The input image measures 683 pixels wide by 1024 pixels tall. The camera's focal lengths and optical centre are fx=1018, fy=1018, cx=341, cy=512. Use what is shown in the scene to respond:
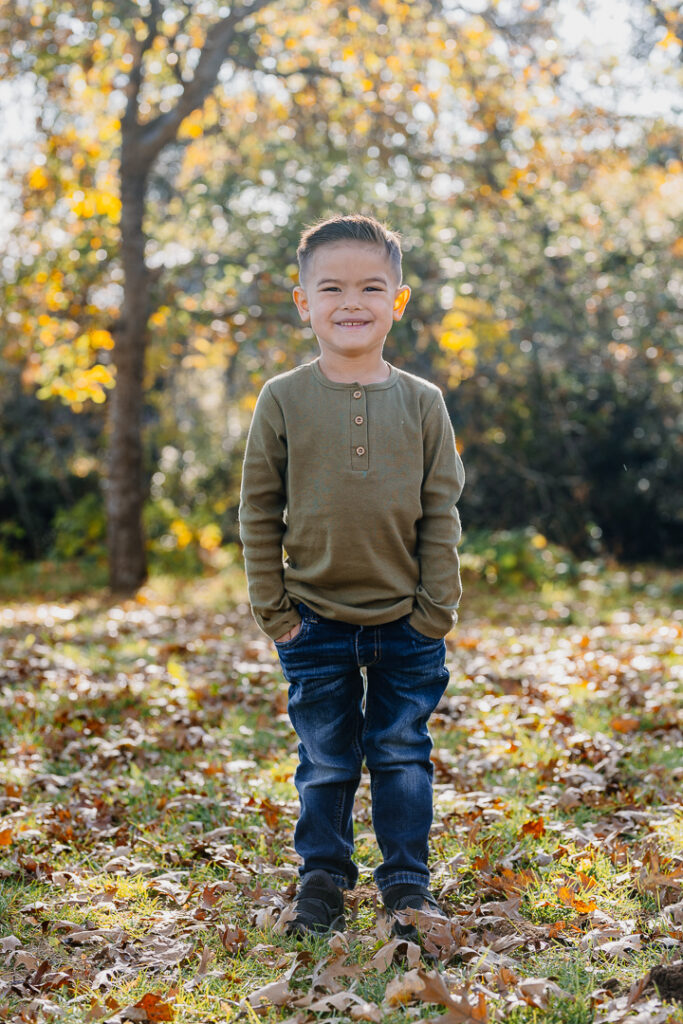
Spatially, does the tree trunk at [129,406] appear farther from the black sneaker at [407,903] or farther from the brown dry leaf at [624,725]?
the black sneaker at [407,903]

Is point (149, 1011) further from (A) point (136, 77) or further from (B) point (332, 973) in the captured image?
(A) point (136, 77)

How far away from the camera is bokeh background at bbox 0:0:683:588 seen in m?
10.9

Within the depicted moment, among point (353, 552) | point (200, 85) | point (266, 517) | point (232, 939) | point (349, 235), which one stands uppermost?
point (200, 85)

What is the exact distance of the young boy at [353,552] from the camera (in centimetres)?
301

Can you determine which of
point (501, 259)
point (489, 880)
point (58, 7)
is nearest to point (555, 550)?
point (501, 259)

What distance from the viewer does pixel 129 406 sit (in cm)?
1215

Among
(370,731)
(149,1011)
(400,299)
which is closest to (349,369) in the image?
(400,299)

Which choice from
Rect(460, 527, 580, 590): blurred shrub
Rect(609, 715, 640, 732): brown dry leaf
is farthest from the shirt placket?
Rect(460, 527, 580, 590): blurred shrub

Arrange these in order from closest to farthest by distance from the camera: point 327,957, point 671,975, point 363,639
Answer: point 671,975
point 327,957
point 363,639

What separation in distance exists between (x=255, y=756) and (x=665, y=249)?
10.4 meters

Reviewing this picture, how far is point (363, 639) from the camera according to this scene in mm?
3066

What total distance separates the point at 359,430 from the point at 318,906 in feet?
4.72

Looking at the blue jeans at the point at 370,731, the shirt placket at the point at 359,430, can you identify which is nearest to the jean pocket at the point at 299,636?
the blue jeans at the point at 370,731

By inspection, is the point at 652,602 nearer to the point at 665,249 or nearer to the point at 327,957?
the point at 665,249
